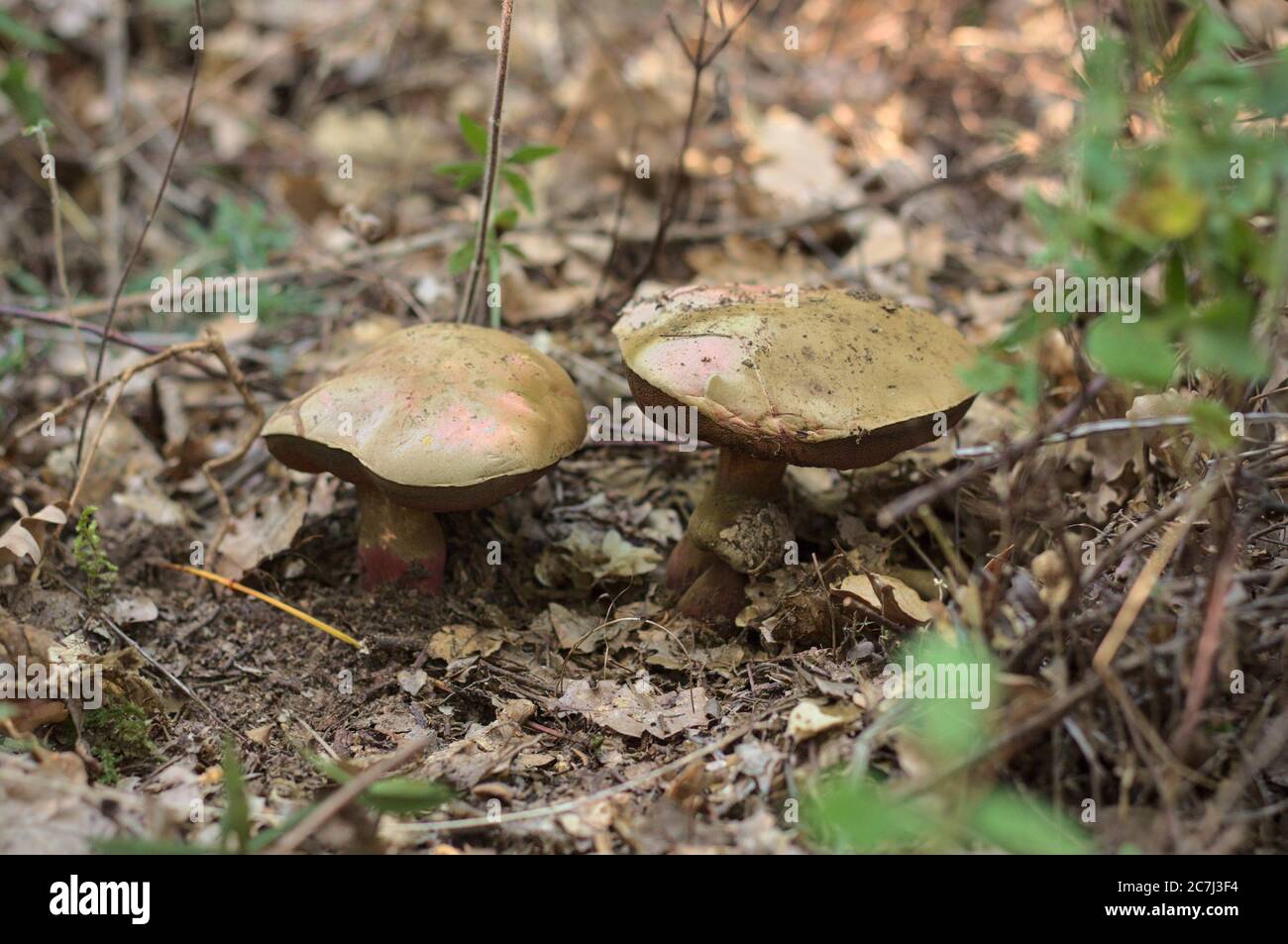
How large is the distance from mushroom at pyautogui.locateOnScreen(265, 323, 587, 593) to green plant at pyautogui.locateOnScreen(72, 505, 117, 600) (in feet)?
1.93

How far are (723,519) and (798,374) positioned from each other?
607 mm

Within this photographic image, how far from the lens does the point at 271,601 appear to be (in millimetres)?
3150

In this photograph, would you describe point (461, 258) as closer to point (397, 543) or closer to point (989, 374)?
point (397, 543)

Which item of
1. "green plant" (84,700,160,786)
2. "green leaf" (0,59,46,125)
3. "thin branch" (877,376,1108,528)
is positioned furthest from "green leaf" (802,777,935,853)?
"green leaf" (0,59,46,125)

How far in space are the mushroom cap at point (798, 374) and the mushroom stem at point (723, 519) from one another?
358mm

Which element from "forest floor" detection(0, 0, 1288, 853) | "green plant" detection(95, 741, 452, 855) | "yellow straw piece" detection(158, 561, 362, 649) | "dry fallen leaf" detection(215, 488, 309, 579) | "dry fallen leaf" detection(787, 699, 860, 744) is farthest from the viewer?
"dry fallen leaf" detection(215, 488, 309, 579)

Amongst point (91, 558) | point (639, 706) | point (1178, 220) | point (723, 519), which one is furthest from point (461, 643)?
point (1178, 220)

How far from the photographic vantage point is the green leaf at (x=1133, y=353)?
161 cm

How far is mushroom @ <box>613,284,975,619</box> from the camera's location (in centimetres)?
243

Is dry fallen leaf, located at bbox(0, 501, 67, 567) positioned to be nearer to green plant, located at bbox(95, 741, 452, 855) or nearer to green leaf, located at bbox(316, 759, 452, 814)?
green plant, located at bbox(95, 741, 452, 855)

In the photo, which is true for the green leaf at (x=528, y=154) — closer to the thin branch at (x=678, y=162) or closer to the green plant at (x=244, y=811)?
the thin branch at (x=678, y=162)
